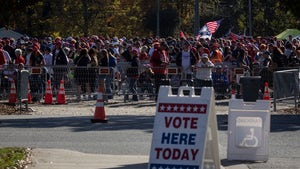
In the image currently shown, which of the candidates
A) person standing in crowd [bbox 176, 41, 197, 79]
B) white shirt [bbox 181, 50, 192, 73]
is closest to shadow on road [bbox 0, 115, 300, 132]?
person standing in crowd [bbox 176, 41, 197, 79]

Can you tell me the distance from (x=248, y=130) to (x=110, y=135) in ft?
14.1

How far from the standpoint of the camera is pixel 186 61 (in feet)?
93.4

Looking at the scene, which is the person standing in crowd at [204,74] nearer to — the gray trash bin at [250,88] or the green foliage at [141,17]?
the gray trash bin at [250,88]

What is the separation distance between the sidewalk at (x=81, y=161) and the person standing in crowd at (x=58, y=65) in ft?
41.6

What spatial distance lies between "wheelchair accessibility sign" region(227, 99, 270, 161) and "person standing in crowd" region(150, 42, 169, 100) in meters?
13.0

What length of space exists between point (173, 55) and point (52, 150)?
19319 millimetres

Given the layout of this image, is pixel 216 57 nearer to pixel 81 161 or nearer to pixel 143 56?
pixel 143 56

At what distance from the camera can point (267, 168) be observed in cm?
1326

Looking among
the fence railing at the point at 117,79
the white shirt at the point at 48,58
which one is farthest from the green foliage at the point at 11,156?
the white shirt at the point at 48,58

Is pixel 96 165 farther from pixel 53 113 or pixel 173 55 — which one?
pixel 173 55

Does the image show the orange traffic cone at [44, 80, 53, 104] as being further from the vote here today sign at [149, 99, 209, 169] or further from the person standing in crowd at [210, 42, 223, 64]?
the vote here today sign at [149, 99, 209, 169]

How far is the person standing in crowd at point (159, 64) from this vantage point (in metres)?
27.2

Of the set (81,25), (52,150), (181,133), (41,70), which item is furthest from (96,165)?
(81,25)

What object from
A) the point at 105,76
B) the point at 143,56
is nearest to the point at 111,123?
the point at 105,76
